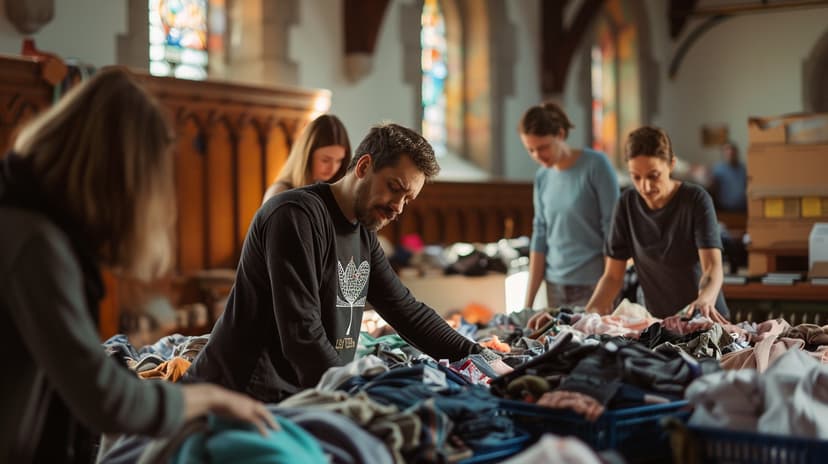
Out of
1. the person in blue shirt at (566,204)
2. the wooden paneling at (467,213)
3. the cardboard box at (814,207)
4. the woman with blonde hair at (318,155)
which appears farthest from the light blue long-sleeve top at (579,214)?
the wooden paneling at (467,213)

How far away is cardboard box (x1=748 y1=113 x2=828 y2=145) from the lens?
5.46m

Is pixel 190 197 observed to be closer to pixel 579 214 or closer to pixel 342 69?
pixel 342 69

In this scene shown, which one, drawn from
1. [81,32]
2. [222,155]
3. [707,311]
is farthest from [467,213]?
[707,311]

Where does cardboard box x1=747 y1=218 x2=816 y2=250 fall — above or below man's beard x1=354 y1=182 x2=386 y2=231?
below

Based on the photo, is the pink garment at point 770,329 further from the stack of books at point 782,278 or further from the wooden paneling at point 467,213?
the wooden paneling at point 467,213

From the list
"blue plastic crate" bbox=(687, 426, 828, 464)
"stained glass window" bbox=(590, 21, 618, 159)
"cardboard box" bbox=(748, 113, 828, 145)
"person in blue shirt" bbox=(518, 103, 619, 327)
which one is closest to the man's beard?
"blue plastic crate" bbox=(687, 426, 828, 464)

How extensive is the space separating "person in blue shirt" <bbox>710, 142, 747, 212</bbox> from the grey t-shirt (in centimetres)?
1014

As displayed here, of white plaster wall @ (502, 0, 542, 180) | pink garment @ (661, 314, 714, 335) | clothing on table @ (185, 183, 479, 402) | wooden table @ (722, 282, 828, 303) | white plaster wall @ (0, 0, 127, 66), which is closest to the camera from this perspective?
clothing on table @ (185, 183, 479, 402)

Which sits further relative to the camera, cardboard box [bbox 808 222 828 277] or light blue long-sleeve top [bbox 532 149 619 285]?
cardboard box [bbox 808 222 828 277]

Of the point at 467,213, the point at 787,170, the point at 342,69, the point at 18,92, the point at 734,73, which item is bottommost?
the point at 467,213

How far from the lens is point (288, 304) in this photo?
255cm

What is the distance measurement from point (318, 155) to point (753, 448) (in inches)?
88.6

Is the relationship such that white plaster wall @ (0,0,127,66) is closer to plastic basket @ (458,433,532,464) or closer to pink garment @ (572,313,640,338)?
pink garment @ (572,313,640,338)

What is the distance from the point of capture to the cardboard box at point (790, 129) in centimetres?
546
